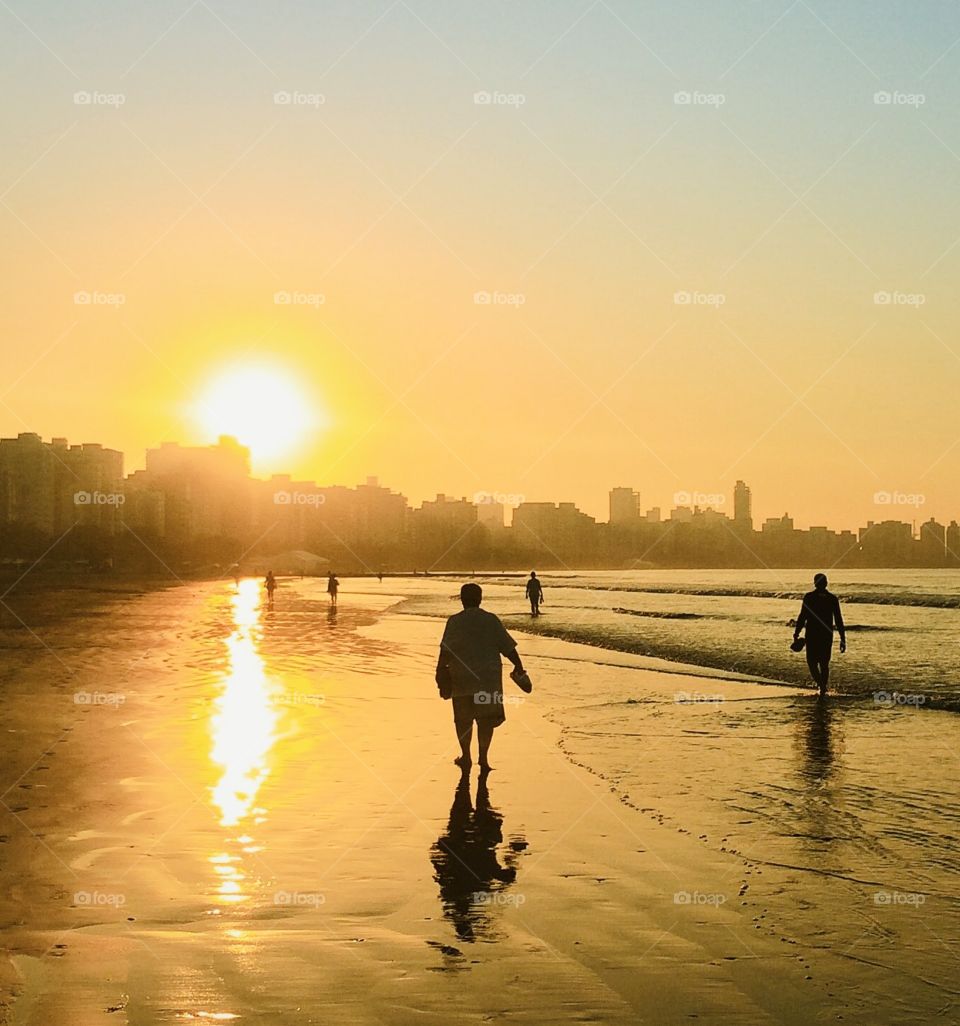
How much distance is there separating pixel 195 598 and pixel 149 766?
56.1 metres

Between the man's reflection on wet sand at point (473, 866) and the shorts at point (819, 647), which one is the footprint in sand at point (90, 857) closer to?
the man's reflection on wet sand at point (473, 866)

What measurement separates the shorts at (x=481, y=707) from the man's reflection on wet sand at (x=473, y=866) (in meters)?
0.80

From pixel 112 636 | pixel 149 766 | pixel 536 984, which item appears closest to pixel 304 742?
pixel 149 766

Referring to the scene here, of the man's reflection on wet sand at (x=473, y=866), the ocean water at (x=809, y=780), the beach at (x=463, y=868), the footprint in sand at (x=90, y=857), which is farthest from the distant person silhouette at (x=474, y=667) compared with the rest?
the footprint in sand at (x=90, y=857)

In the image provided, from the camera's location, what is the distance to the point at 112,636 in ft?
105

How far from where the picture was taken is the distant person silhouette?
10523 mm

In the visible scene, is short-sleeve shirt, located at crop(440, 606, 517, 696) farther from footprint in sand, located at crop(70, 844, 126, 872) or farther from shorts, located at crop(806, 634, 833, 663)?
shorts, located at crop(806, 634, 833, 663)

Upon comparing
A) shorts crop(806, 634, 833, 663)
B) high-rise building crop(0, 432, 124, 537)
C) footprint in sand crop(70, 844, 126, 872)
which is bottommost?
footprint in sand crop(70, 844, 126, 872)

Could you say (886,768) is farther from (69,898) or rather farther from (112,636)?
(112,636)

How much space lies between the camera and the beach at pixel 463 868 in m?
5.30

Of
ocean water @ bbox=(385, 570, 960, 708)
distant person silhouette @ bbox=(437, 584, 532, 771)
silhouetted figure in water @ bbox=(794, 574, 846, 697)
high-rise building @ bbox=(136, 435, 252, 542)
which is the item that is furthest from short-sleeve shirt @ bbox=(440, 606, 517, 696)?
high-rise building @ bbox=(136, 435, 252, 542)

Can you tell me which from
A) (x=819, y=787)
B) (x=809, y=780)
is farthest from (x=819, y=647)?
(x=819, y=787)

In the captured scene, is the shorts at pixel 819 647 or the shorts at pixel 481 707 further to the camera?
the shorts at pixel 819 647

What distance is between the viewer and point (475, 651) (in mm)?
10531
